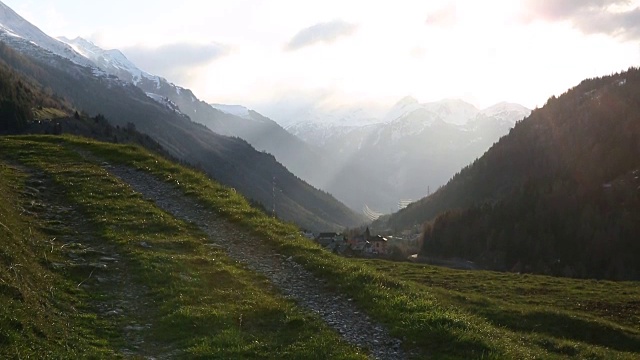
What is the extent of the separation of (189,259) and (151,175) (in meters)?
20.4

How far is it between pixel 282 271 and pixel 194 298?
239 inches

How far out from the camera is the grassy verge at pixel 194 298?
16.8 m

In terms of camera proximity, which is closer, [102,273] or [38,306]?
[38,306]

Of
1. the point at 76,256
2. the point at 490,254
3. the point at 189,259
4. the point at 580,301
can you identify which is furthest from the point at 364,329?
the point at 490,254

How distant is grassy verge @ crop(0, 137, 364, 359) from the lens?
55.0 feet

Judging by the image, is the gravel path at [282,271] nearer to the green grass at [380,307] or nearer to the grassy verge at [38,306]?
the green grass at [380,307]

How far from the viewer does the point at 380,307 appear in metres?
21.0

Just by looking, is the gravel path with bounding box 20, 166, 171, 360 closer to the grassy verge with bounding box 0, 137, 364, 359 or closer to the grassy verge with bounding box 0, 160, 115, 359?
the grassy verge with bounding box 0, 137, 364, 359

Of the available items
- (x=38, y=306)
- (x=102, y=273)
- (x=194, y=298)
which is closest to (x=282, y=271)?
(x=194, y=298)

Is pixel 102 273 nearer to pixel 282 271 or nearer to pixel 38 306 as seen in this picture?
pixel 38 306

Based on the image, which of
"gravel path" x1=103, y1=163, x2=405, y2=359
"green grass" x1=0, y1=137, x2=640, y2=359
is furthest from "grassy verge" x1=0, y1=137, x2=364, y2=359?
"gravel path" x1=103, y1=163, x2=405, y2=359

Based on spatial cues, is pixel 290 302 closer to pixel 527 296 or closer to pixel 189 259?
pixel 189 259

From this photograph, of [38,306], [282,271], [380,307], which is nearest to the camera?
[38,306]

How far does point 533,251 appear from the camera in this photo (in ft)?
605
